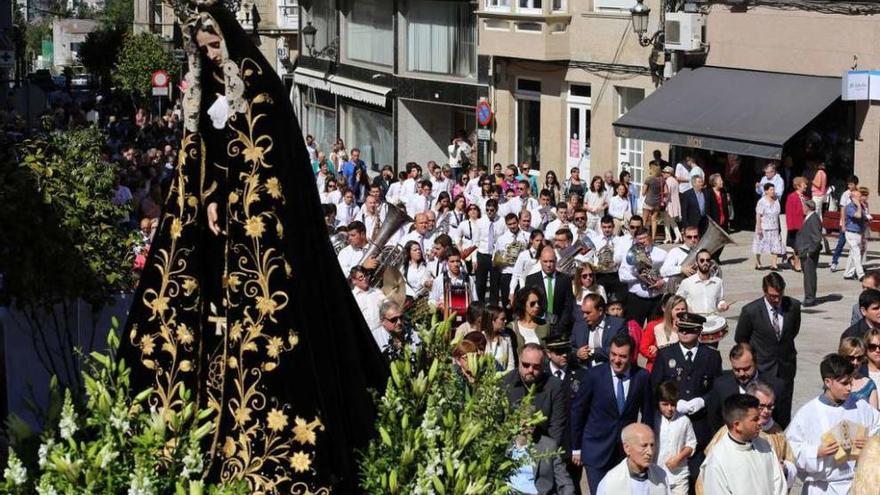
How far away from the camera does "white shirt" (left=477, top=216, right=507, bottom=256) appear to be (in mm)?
20906

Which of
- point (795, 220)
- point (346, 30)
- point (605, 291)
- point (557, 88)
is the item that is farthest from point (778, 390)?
point (346, 30)

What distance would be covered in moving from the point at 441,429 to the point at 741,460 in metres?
3.20

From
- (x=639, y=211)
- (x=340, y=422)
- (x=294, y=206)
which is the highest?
(x=294, y=206)

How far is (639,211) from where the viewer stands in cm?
2838

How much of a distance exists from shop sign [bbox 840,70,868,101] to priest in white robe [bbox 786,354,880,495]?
18.0 m

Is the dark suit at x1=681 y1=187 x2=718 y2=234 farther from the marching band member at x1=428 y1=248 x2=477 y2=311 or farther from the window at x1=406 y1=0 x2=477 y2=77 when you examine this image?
the window at x1=406 y1=0 x2=477 y2=77

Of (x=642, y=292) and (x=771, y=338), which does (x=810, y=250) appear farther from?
(x=771, y=338)

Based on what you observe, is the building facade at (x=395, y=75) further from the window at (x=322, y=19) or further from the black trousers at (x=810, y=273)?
the black trousers at (x=810, y=273)

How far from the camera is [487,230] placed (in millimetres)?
21047

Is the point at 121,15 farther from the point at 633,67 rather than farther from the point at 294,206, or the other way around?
the point at 294,206

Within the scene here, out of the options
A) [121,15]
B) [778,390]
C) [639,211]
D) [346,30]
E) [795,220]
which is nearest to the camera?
[778,390]

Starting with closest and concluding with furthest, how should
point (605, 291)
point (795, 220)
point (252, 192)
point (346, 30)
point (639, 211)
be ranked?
point (252, 192) < point (605, 291) < point (795, 220) < point (639, 211) < point (346, 30)

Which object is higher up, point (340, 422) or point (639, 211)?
point (340, 422)

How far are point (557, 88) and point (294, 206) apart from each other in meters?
28.6
